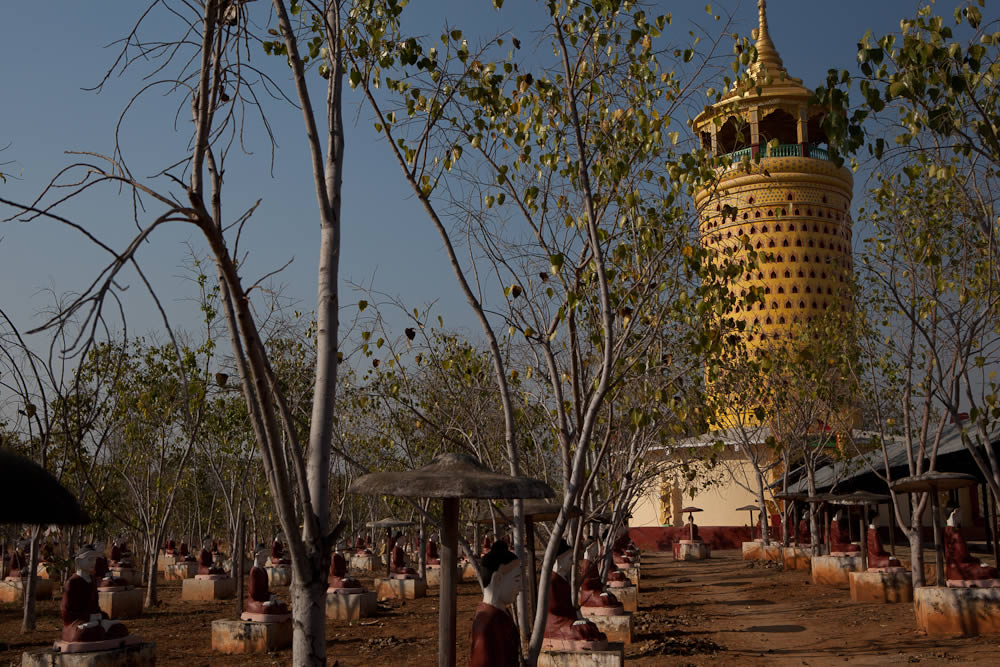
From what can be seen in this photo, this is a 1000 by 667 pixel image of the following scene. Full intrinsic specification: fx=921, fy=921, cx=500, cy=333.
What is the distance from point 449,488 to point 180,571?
27.7 metres

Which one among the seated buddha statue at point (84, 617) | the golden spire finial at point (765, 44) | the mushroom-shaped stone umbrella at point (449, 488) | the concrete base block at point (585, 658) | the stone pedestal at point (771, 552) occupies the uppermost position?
the golden spire finial at point (765, 44)

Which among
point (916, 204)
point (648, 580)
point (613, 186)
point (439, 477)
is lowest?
point (648, 580)

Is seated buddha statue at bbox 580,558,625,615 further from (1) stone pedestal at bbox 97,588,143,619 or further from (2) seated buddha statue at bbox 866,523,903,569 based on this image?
(1) stone pedestal at bbox 97,588,143,619

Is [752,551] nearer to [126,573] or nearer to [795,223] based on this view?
[795,223]

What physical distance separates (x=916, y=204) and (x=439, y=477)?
11.5m

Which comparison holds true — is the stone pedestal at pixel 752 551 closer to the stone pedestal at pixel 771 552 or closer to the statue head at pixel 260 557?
the stone pedestal at pixel 771 552

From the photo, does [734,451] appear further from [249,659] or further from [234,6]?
[234,6]

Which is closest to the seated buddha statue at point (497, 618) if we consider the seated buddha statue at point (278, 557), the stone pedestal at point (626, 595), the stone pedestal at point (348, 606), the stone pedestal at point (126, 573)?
the stone pedestal at point (626, 595)

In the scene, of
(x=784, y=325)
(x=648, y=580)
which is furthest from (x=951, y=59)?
(x=784, y=325)

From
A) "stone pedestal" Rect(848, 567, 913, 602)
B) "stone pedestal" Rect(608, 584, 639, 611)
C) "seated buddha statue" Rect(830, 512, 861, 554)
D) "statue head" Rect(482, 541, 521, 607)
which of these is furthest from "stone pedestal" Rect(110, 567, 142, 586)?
"statue head" Rect(482, 541, 521, 607)

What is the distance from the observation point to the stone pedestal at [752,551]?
33.1m

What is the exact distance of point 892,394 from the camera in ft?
62.5

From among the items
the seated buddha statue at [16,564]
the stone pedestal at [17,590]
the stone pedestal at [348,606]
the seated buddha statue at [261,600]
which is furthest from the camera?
the seated buddha statue at [16,564]

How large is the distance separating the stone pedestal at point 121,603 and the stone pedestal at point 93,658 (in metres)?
8.03
